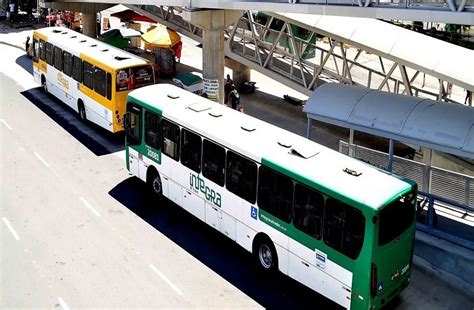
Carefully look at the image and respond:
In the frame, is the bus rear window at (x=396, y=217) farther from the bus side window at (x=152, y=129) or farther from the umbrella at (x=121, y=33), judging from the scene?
the umbrella at (x=121, y=33)

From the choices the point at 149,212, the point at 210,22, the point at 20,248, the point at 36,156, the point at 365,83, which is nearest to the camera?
the point at 20,248

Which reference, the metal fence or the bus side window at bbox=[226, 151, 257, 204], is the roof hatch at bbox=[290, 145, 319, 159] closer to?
the bus side window at bbox=[226, 151, 257, 204]

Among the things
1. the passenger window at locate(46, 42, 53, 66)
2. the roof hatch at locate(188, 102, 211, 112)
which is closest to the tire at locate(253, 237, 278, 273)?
the roof hatch at locate(188, 102, 211, 112)

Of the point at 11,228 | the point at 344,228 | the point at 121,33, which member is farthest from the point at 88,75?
the point at 121,33

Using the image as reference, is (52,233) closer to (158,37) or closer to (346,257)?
(346,257)

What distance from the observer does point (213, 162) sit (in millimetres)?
12344

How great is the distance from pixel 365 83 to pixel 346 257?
1320 cm

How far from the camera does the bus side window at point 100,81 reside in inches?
726

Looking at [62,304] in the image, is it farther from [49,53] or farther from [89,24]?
[89,24]

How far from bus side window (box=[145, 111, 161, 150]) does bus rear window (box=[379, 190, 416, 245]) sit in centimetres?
670

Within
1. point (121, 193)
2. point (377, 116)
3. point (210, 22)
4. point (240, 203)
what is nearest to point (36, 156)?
point (121, 193)

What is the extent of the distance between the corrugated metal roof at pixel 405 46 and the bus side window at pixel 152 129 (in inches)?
271

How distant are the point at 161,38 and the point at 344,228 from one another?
20.0 m

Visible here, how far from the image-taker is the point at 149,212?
14.2 metres
